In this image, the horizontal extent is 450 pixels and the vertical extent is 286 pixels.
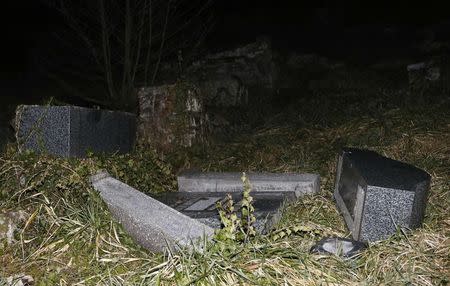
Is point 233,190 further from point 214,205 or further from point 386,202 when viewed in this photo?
point 386,202

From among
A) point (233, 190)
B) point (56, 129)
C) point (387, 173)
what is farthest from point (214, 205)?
point (56, 129)

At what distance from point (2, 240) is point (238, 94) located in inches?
278

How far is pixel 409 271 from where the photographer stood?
2.16 m

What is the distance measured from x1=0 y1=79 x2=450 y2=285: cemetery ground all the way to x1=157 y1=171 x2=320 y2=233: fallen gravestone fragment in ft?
0.58

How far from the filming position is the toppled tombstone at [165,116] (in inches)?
195

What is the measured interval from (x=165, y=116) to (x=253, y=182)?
164 centimetres

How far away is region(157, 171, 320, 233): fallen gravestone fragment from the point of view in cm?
342

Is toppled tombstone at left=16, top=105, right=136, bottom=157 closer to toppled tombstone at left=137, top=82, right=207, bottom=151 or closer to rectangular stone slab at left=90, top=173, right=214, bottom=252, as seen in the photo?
rectangular stone slab at left=90, top=173, right=214, bottom=252

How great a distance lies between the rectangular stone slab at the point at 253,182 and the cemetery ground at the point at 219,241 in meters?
0.19

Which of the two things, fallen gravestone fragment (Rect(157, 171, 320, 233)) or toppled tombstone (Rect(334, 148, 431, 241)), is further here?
fallen gravestone fragment (Rect(157, 171, 320, 233))

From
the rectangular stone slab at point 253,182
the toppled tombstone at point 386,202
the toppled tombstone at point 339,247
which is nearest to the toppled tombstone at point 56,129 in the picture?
the rectangular stone slab at point 253,182

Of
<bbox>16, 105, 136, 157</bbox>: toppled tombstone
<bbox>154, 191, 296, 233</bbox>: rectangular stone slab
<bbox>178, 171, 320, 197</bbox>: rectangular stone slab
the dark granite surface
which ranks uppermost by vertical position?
<bbox>16, 105, 136, 157</bbox>: toppled tombstone

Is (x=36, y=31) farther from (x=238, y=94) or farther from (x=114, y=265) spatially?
(x=114, y=265)

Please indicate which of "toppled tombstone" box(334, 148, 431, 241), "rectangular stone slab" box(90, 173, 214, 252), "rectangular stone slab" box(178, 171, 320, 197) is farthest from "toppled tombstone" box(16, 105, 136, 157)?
"toppled tombstone" box(334, 148, 431, 241)
